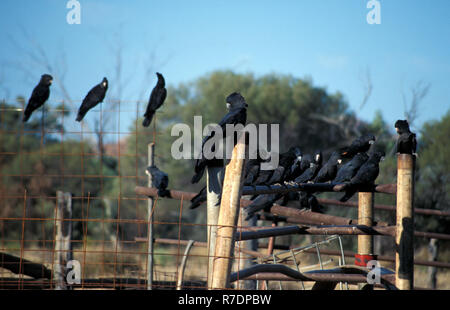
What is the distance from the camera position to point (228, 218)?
2.80m

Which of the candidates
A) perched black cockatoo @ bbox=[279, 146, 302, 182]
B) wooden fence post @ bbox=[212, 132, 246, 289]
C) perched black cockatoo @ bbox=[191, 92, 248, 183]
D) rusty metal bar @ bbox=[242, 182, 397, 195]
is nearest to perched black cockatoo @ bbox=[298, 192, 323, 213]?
perched black cockatoo @ bbox=[279, 146, 302, 182]

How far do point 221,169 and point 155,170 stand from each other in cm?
361

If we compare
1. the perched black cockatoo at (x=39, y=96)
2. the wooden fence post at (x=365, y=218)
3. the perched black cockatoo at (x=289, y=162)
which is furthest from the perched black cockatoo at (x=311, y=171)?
the perched black cockatoo at (x=39, y=96)

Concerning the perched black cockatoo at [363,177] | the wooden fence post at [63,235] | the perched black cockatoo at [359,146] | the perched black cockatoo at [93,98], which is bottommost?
the wooden fence post at [63,235]

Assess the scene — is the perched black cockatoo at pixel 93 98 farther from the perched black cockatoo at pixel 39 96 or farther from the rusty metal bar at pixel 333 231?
the rusty metal bar at pixel 333 231

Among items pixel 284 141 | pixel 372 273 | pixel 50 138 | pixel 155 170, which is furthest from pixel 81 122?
pixel 50 138

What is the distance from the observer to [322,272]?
383 centimetres

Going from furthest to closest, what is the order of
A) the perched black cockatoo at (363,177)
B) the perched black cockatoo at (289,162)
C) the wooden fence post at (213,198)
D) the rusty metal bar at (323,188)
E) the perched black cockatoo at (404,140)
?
the perched black cockatoo at (289,162) < the perched black cockatoo at (363,177) < the rusty metal bar at (323,188) < the perched black cockatoo at (404,140) < the wooden fence post at (213,198)

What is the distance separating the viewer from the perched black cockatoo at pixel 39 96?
6719 millimetres

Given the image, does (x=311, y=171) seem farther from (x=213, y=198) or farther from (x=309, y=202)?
(x=213, y=198)

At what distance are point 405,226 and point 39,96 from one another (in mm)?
4931

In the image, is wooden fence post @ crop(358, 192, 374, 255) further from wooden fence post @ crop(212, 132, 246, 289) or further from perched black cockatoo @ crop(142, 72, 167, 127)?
perched black cockatoo @ crop(142, 72, 167, 127)

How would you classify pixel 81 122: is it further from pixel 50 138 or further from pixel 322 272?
pixel 50 138
